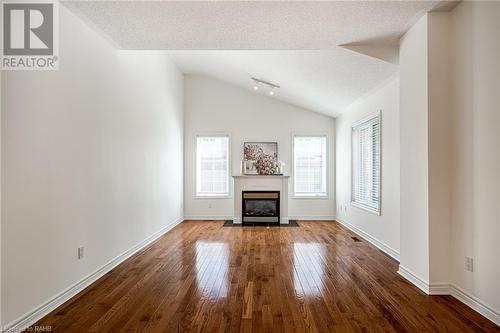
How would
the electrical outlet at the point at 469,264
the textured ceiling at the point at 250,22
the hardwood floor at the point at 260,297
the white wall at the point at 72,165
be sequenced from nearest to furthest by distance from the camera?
the white wall at the point at 72,165, the hardwood floor at the point at 260,297, the electrical outlet at the point at 469,264, the textured ceiling at the point at 250,22

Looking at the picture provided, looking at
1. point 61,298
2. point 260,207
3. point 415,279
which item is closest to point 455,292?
point 415,279

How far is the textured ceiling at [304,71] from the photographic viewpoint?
13.6ft

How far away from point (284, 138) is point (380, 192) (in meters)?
3.17

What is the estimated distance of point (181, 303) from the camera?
8.69 ft

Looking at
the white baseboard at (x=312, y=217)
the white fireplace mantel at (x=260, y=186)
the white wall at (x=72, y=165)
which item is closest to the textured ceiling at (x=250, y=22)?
the white wall at (x=72, y=165)

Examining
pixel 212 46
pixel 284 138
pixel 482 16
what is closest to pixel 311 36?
pixel 212 46

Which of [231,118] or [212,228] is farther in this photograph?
[231,118]

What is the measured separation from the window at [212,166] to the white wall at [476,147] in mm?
5294

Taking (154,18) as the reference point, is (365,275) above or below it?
below

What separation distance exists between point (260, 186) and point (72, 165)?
14.8 feet

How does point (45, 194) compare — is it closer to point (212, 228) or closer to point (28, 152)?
point (28, 152)

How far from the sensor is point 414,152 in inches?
120

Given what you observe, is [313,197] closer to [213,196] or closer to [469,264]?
[213,196]

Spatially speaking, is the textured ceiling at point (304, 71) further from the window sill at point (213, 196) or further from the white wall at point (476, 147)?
the window sill at point (213, 196)
